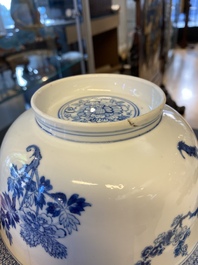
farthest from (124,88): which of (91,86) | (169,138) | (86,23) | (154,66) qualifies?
(154,66)

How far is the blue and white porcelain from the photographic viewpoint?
380 mm

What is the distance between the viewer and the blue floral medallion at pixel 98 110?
1.57 feet

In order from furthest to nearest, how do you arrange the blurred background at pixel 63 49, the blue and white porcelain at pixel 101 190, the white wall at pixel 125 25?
the white wall at pixel 125 25
the blurred background at pixel 63 49
the blue and white porcelain at pixel 101 190

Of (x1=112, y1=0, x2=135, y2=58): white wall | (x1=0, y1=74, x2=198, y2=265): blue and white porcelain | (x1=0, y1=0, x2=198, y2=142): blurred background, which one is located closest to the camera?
(x1=0, y1=74, x2=198, y2=265): blue and white porcelain

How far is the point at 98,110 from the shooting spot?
503 mm

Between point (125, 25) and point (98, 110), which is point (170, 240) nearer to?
point (98, 110)

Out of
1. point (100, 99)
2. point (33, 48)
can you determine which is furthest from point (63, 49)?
point (100, 99)

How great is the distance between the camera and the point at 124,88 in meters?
0.57

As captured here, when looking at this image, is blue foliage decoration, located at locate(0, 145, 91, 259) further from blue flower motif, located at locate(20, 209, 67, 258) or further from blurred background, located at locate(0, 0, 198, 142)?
blurred background, located at locate(0, 0, 198, 142)

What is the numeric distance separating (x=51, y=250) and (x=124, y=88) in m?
0.32

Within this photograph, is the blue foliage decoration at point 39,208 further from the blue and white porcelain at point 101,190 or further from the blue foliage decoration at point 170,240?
the blue foliage decoration at point 170,240

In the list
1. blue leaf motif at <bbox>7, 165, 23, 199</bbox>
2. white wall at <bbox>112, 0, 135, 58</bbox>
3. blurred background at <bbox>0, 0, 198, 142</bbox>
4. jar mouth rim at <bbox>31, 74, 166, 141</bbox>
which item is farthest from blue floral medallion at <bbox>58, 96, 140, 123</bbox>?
white wall at <bbox>112, 0, 135, 58</bbox>

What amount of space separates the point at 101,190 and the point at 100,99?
22 centimetres

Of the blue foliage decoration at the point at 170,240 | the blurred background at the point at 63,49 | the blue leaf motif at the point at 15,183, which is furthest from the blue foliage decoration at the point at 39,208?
the blurred background at the point at 63,49
